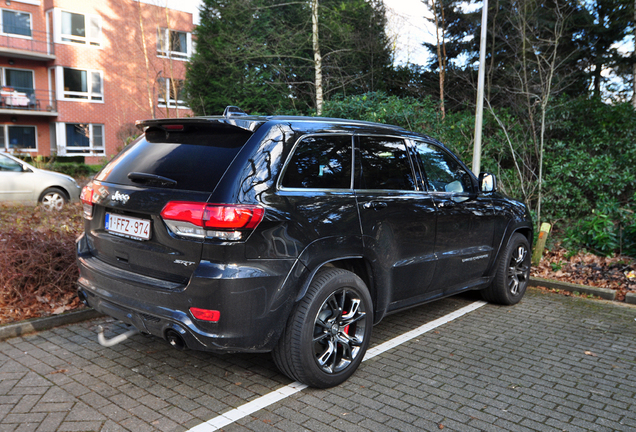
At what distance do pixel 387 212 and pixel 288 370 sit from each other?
4.74 feet

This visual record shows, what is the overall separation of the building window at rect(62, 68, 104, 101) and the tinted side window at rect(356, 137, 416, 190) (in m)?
30.3

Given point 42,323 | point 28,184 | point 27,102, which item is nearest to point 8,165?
point 28,184

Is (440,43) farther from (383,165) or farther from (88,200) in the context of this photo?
(88,200)

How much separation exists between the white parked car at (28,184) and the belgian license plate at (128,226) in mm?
8423

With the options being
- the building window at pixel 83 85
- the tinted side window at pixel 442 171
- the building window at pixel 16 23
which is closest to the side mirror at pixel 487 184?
the tinted side window at pixel 442 171

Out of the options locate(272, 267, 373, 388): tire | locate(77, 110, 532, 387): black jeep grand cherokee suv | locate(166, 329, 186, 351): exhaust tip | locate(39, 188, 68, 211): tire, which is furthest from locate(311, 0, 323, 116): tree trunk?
locate(166, 329, 186, 351): exhaust tip

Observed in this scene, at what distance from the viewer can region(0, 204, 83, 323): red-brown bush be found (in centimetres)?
486

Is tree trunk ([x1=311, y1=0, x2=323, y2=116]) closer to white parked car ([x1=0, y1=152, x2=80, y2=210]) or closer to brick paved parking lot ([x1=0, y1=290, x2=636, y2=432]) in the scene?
white parked car ([x1=0, y1=152, x2=80, y2=210])

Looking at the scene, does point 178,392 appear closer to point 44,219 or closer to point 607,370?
point 607,370

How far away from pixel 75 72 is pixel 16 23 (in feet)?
12.4

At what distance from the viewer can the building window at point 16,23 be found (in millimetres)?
28388

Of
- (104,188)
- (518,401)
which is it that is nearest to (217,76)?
(104,188)

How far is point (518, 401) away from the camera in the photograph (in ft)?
11.7

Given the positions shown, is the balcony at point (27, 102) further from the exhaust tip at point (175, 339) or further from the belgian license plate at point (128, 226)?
the exhaust tip at point (175, 339)
